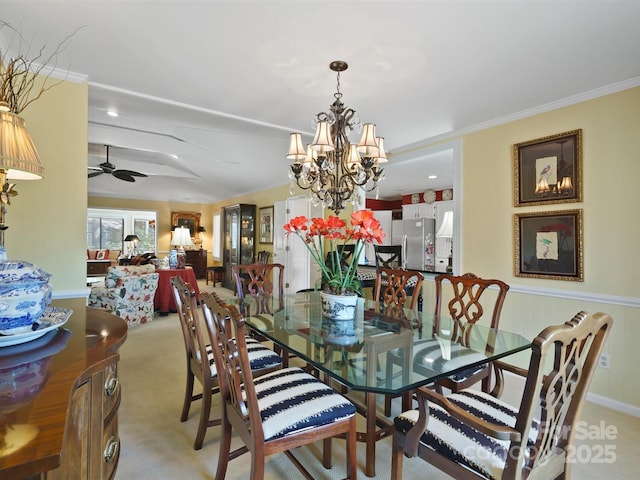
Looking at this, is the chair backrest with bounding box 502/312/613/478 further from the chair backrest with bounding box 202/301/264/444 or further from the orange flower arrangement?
the orange flower arrangement

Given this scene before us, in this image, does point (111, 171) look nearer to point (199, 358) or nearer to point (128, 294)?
point (128, 294)

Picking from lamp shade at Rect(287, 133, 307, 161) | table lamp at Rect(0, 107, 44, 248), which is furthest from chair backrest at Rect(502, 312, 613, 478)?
lamp shade at Rect(287, 133, 307, 161)

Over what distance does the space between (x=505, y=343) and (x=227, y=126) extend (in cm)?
335

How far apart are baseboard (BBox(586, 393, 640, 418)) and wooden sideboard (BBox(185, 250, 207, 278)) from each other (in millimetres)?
8672

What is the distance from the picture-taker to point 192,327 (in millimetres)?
1986

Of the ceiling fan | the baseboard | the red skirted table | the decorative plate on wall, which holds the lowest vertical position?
the baseboard

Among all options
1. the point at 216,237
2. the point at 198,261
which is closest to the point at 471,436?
the point at 198,261

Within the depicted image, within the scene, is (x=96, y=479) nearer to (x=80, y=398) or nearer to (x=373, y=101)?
(x=80, y=398)

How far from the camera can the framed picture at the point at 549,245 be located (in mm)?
2686

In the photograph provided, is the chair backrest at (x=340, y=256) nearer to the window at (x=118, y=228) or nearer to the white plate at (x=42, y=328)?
the white plate at (x=42, y=328)

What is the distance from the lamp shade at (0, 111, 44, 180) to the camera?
3.76 ft

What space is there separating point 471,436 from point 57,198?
309 cm

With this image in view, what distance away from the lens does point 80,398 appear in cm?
89

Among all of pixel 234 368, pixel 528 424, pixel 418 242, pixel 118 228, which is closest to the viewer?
pixel 528 424
